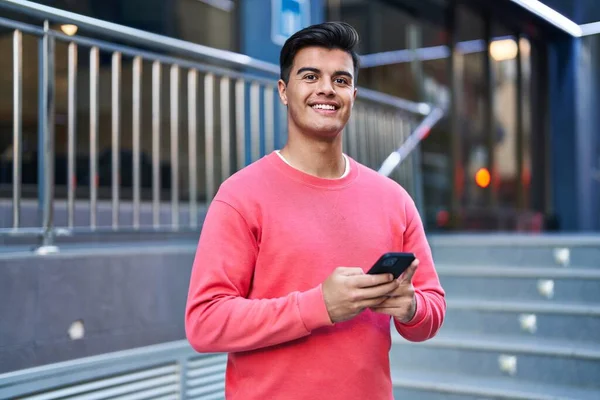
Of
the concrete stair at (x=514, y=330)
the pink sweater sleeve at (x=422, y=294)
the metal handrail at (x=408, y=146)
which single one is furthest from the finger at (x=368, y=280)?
the metal handrail at (x=408, y=146)

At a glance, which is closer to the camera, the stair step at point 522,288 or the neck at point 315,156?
the neck at point 315,156

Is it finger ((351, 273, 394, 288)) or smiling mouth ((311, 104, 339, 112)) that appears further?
smiling mouth ((311, 104, 339, 112))

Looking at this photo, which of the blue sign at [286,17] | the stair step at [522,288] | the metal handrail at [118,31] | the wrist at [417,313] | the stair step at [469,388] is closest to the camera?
the wrist at [417,313]

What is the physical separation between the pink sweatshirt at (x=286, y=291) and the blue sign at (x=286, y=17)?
3483 mm

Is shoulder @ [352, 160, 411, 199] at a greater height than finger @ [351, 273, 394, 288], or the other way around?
shoulder @ [352, 160, 411, 199]

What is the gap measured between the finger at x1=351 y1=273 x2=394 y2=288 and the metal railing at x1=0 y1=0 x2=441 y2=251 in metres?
1.73

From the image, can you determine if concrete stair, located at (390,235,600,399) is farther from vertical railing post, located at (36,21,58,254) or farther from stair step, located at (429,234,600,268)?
vertical railing post, located at (36,21,58,254)

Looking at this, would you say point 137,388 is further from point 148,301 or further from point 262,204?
point 262,204

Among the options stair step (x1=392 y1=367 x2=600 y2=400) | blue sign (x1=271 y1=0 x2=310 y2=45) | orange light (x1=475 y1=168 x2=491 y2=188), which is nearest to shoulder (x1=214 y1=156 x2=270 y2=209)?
stair step (x1=392 y1=367 x2=600 y2=400)

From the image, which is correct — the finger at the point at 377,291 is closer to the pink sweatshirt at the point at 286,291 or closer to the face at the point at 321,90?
the pink sweatshirt at the point at 286,291

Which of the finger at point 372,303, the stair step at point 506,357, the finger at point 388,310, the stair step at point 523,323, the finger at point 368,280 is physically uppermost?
the finger at point 368,280

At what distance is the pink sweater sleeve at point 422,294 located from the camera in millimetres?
1597

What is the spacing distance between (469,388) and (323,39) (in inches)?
102

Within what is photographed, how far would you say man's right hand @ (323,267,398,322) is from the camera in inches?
54.5
